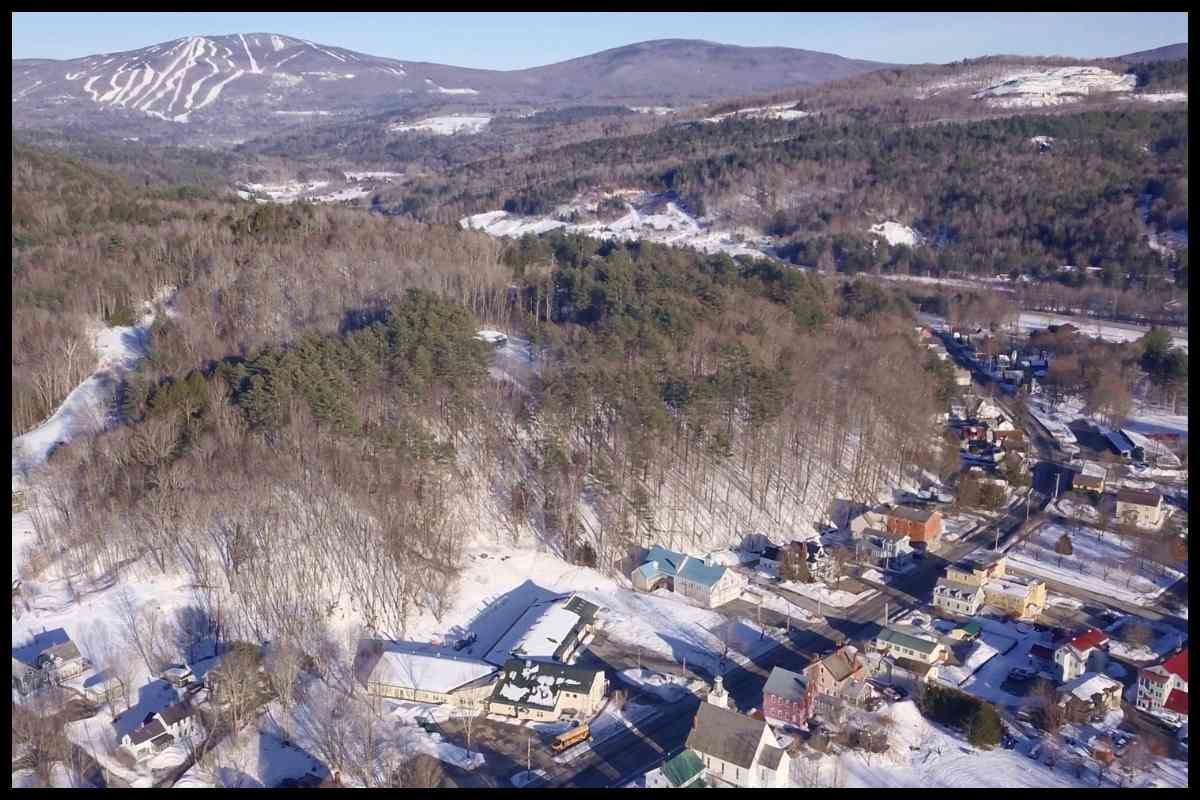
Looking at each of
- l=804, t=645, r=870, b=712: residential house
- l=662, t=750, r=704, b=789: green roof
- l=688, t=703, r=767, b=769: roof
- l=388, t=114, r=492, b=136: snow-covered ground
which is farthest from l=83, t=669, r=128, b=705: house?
l=388, t=114, r=492, b=136: snow-covered ground

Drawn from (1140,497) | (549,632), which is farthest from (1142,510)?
(549,632)

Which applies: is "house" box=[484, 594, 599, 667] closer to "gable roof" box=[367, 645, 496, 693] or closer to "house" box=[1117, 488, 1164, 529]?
"gable roof" box=[367, 645, 496, 693]

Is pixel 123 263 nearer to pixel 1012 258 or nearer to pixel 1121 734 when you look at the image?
pixel 1121 734

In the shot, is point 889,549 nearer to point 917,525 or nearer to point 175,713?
point 917,525

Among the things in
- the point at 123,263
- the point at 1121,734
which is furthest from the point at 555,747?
the point at 123,263

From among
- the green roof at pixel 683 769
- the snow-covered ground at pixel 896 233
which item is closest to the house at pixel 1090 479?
the green roof at pixel 683 769
